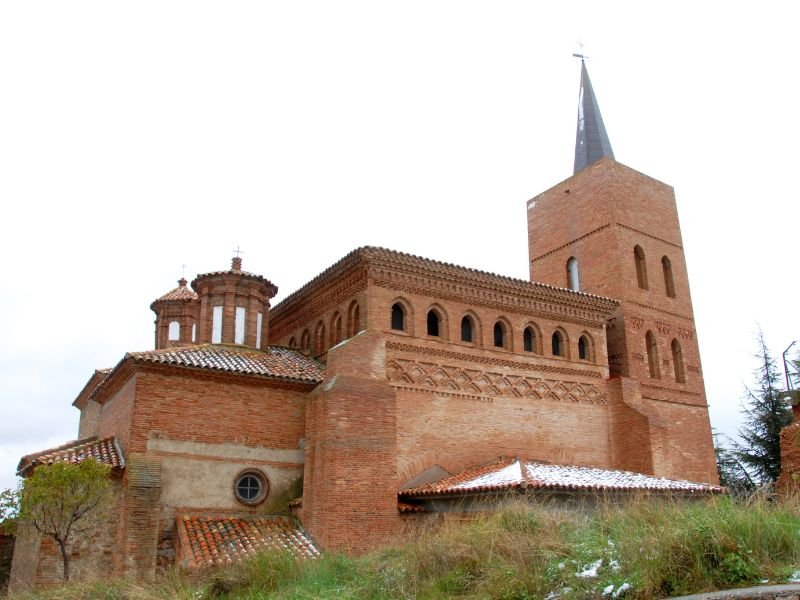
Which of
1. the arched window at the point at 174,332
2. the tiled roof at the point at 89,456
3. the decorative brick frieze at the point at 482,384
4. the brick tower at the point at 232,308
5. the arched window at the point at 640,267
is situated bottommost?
the tiled roof at the point at 89,456

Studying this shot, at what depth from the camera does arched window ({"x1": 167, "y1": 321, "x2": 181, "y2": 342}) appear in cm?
2225

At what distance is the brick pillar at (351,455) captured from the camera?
41.8ft

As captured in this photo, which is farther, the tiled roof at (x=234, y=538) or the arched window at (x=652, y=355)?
the arched window at (x=652, y=355)

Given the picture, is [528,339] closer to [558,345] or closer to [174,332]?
[558,345]

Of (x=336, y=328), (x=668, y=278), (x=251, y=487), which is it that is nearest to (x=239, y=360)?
(x=336, y=328)

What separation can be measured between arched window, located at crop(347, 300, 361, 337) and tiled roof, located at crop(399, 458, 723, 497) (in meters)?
3.44

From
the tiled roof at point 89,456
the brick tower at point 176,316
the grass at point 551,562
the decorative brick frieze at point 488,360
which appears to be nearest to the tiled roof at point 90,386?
the brick tower at point 176,316

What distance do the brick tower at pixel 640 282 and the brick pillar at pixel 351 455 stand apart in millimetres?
6235

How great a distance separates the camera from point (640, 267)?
19.5 meters

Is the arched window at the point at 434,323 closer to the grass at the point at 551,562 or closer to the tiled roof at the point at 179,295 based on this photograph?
the grass at the point at 551,562

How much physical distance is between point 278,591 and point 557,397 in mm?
9204

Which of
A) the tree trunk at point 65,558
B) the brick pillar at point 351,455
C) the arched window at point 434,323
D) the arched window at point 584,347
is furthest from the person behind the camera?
the arched window at point 584,347

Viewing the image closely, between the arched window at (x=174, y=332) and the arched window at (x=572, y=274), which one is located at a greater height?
the arched window at (x=572, y=274)

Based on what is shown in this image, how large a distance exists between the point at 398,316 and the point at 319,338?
8.06ft
